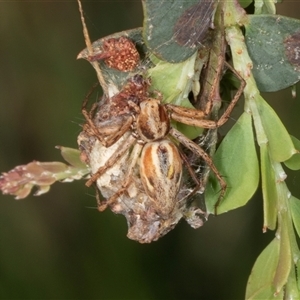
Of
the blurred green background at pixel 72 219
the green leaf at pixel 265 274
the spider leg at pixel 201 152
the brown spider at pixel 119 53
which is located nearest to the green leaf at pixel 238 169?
the spider leg at pixel 201 152

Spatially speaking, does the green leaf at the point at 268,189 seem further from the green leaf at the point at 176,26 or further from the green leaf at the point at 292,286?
the green leaf at the point at 176,26

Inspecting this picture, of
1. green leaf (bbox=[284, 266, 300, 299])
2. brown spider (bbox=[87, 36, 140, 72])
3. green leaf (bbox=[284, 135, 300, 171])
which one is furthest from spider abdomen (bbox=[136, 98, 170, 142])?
green leaf (bbox=[284, 266, 300, 299])

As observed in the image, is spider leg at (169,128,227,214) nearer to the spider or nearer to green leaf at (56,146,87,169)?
the spider

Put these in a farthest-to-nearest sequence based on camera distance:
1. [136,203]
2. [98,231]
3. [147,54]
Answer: [98,231] → [136,203] → [147,54]

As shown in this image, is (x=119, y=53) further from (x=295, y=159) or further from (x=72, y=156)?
(x=295, y=159)

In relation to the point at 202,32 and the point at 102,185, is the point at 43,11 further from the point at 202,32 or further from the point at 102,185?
the point at 202,32

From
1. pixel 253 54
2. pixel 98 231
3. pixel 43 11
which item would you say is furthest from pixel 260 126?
pixel 43 11

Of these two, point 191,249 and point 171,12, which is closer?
point 171,12
